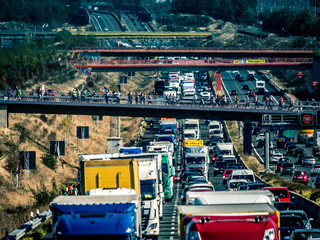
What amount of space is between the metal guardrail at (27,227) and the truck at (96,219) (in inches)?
199

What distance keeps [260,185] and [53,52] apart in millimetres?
94611

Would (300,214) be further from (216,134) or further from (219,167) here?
(216,134)

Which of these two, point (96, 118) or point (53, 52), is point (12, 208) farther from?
point (53, 52)

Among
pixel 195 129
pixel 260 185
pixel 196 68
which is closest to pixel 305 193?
pixel 260 185

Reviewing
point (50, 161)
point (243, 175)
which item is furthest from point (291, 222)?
point (50, 161)

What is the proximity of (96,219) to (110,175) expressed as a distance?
7.81 m

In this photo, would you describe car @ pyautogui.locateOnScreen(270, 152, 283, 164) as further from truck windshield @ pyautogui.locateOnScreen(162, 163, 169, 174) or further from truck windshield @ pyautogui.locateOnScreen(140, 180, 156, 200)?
truck windshield @ pyautogui.locateOnScreen(140, 180, 156, 200)

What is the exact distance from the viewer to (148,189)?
3141cm

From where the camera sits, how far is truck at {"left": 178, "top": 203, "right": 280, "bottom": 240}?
18172 mm

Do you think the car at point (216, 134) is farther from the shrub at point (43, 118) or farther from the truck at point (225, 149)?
the shrub at point (43, 118)

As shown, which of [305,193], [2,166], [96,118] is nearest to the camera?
[305,193]

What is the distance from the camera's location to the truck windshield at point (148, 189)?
3109 cm

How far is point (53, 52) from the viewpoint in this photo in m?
131

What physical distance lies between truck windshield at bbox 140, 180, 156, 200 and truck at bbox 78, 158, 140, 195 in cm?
341
